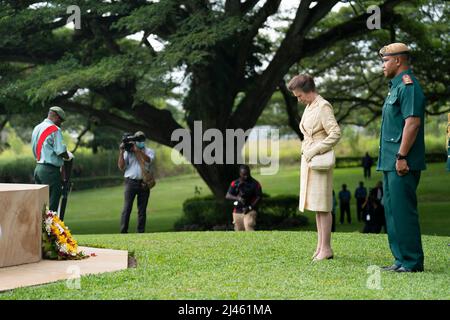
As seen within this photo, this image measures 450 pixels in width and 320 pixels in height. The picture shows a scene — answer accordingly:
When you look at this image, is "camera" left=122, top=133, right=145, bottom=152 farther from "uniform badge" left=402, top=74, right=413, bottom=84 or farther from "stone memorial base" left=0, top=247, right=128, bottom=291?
"uniform badge" left=402, top=74, right=413, bottom=84

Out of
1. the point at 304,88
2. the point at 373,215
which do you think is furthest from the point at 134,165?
the point at 373,215

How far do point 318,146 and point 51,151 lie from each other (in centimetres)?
492

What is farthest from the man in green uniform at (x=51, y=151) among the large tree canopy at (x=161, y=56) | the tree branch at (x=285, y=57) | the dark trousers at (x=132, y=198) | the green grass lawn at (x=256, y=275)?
the tree branch at (x=285, y=57)

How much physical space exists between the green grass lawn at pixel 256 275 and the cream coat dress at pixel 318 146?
2.26 feet

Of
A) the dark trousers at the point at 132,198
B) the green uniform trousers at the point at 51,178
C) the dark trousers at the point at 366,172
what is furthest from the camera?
the dark trousers at the point at 366,172

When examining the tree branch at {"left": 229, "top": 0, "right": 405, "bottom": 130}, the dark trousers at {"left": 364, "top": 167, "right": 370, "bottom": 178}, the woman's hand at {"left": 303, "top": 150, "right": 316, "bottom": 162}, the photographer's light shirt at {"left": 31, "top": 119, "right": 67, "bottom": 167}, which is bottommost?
the dark trousers at {"left": 364, "top": 167, "right": 370, "bottom": 178}

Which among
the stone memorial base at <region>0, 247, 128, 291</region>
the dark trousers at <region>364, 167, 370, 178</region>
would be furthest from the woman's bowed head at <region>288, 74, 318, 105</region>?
the dark trousers at <region>364, 167, 370, 178</region>

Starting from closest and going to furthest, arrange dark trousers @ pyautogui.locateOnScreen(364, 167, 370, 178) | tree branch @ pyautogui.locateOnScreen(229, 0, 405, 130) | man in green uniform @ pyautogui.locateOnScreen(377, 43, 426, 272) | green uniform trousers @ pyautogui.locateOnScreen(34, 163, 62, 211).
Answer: man in green uniform @ pyautogui.locateOnScreen(377, 43, 426, 272) < green uniform trousers @ pyautogui.locateOnScreen(34, 163, 62, 211) < tree branch @ pyautogui.locateOnScreen(229, 0, 405, 130) < dark trousers @ pyautogui.locateOnScreen(364, 167, 370, 178)

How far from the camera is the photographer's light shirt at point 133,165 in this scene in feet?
49.7

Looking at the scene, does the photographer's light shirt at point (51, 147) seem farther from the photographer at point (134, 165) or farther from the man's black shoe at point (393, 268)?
the man's black shoe at point (393, 268)

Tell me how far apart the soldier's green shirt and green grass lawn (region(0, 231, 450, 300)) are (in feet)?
3.72

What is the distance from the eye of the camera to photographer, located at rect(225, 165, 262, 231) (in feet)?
52.2

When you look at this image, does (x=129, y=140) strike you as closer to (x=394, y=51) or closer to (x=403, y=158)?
(x=394, y=51)

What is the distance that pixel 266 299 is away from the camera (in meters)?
6.62
